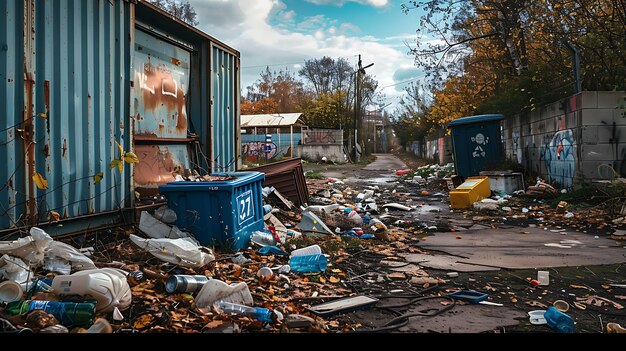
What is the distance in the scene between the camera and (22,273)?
10.3 feet

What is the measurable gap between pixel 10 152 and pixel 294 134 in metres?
30.7

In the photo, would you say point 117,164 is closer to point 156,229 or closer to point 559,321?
point 156,229

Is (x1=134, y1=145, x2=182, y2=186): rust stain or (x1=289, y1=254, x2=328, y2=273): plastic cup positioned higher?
A: (x1=134, y1=145, x2=182, y2=186): rust stain

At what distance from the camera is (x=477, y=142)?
11188mm

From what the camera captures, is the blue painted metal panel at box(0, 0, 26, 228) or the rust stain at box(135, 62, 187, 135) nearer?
the blue painted metal panel at box(0, 0, 26, 228)

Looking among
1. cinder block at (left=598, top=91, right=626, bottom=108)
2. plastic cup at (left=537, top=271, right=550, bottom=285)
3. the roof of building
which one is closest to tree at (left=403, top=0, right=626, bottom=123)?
cinder block at (left=598, top=91, right=626, bottom=108)

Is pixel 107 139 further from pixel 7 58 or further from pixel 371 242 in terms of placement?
pixel 371 242

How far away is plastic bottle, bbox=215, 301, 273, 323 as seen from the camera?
2861 millimetres

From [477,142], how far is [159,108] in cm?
803

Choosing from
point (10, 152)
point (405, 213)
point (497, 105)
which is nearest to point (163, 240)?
point (10, 152)

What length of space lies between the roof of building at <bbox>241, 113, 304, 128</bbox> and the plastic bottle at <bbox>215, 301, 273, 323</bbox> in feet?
101

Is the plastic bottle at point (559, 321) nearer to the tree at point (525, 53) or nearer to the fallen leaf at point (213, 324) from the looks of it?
the fallen leaf at point (213, 324)

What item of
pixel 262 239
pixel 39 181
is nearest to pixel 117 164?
pixel 39 181

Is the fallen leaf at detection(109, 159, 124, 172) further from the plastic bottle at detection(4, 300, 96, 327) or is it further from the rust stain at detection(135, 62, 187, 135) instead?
the plastic bottle at detection(4, 300, 96, 327)
